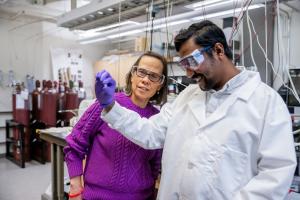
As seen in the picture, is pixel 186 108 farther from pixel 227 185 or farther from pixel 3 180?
pixel 3 180

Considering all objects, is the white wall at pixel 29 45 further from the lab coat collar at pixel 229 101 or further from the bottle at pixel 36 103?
the lab coat collar at pixel 229 101

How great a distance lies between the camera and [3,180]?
3922 mm

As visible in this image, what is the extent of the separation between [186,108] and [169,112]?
91 millimetres

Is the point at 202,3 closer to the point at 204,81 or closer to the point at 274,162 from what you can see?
the point at 204,81

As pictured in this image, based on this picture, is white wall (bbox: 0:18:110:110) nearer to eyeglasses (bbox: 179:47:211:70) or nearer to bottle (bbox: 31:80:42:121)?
bottle (bbox: 31:80:42:121)

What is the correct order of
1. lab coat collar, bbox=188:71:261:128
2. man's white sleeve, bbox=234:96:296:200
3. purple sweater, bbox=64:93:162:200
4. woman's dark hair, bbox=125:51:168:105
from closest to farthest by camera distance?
man's white sleeve, bbox=234:96:296:200 → lab coat collar, bbox=188:71:261:128 → purple sweater, bbox=64:93:162:200 → woman's dark hair, bbox=125:51:168:105

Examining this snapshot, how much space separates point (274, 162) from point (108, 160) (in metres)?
0.65

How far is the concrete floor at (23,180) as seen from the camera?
342 cm

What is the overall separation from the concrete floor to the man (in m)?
2.79

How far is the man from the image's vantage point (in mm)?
882

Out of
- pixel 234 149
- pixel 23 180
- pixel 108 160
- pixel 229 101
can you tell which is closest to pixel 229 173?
pixel 234 149

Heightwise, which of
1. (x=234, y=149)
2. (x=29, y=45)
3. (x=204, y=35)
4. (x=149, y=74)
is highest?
(x=29, y=45)

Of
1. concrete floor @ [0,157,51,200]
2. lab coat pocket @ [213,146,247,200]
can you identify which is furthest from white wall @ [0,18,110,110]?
lab coat pocket @ [213,146,247,200]

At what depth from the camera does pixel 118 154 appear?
47.1 inches
